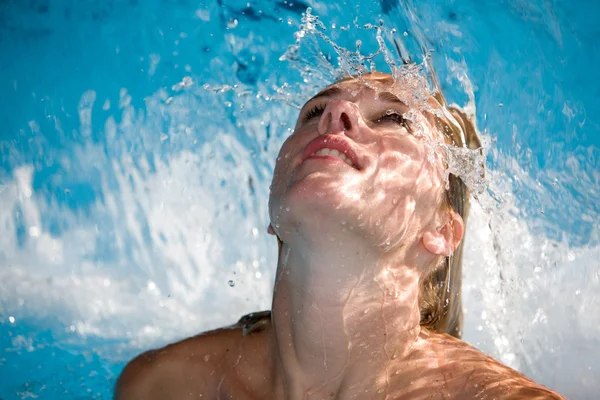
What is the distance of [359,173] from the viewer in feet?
5.99

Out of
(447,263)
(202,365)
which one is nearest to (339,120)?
(447,263)

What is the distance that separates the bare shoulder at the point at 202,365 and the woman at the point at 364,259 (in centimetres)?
1

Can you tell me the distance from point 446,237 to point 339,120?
64cm

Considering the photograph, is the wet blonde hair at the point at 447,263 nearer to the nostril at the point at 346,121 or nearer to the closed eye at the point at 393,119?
the closed eye at the point at 393,119

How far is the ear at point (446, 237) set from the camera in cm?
207

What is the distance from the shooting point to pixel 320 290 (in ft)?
6.32

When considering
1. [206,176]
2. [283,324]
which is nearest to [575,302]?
[283,324]

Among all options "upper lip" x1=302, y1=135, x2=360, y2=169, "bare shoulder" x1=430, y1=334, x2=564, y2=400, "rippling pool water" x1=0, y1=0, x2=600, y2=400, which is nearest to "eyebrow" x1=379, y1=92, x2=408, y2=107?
"upper lip" x1=302, y1=135, x2=360, y2=169

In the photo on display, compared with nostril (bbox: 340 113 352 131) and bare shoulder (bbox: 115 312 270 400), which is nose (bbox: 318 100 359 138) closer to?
nostril (bbox: 340 113 352 131)

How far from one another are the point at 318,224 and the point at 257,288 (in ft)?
7.76

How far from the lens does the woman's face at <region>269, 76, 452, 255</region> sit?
1766mm

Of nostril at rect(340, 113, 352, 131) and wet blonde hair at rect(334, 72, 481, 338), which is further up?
nostril at rect(340, 113, 352, 131)

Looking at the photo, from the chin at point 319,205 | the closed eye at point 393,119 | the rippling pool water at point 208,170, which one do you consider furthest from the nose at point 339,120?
the rippling pool water at point 208,170

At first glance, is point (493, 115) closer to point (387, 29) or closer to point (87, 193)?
point (387, 29)
